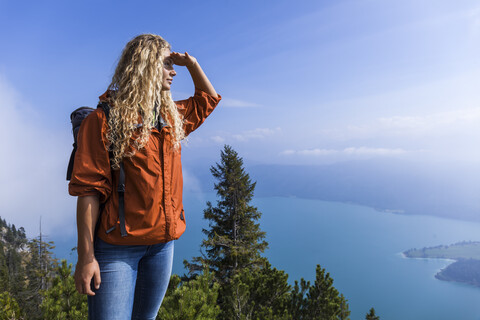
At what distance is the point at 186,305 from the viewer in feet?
8.64

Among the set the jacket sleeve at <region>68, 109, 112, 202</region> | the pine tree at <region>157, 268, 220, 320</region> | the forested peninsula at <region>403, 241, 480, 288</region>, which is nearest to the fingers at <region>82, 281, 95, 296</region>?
the jacket sleeve at <region>68, 109, 112, 202</region>

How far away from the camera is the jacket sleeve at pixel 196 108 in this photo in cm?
189

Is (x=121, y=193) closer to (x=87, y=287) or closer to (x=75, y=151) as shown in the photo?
(x=75, y=151)

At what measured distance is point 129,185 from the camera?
1.48 meters

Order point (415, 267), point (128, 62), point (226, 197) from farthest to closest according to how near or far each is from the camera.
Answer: point (415, 267), point (226, 197), point (128, 62)

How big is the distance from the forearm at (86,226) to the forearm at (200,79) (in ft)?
3.03

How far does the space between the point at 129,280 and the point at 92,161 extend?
0.59 metres

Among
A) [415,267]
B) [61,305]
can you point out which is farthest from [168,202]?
[415,267]

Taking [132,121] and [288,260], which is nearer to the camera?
[132,121]

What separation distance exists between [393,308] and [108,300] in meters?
134

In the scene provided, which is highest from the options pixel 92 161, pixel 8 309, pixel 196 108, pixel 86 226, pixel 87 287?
pixel 196 108

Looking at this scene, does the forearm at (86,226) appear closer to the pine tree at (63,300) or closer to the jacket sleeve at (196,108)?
the jacket sleeve at (196,108)

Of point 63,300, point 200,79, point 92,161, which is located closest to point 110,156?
point 92,161

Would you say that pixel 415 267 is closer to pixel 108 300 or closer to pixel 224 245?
pixel 224 245
